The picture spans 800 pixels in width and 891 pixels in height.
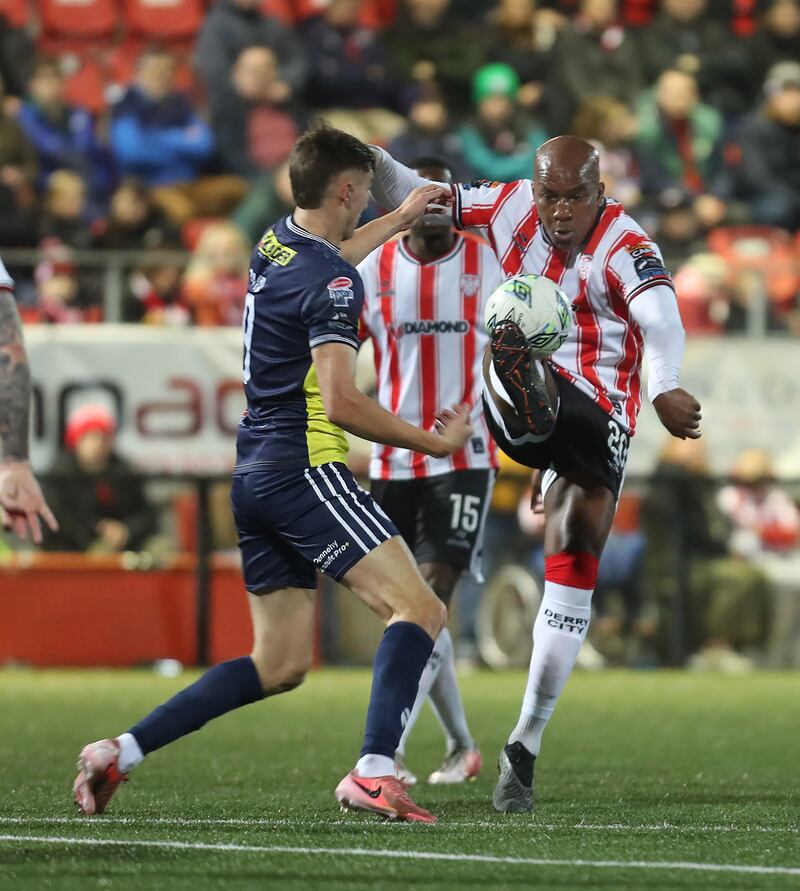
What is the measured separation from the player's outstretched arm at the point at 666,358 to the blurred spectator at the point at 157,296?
8.36 metres

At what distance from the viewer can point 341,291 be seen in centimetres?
547

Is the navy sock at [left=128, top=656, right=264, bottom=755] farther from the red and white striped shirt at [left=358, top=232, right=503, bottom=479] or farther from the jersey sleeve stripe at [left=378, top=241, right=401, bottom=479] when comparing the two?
the jersey sleeve stripe at [left=378, top=241, right=401, bottom=479]

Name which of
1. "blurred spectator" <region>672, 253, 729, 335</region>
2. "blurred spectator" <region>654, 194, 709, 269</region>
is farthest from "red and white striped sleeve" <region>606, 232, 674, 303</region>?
"blurred spectator" <region>654, 194, 709, 269</region>

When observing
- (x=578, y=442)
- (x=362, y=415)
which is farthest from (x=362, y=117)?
(x=362, y=415)

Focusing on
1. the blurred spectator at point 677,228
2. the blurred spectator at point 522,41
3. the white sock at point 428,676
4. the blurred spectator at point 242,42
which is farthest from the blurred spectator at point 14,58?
the white sock at point 428,676

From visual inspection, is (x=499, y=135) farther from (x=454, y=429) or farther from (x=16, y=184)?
(x=454, y=429)

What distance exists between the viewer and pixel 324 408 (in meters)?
5.48

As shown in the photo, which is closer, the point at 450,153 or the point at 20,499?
the point at 20,499

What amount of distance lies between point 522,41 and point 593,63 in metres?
0.82

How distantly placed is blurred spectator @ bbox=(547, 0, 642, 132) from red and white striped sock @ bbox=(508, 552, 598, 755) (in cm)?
1172

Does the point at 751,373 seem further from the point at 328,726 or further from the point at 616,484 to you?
the point at 616,484

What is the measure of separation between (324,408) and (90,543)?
8.21 meters

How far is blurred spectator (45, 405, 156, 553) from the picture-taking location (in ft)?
43.6

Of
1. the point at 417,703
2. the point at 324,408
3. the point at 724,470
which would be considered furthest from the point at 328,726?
the point at 724,470
